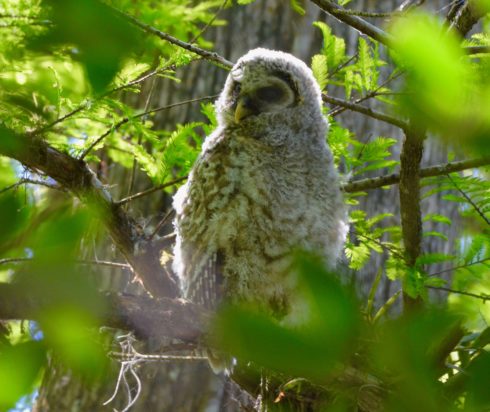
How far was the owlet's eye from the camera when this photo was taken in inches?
102

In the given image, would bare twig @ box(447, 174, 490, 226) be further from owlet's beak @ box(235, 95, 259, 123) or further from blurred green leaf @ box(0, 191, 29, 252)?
blurred green leaf @ box(0, 191, 29, 252)

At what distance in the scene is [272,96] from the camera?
262 cm

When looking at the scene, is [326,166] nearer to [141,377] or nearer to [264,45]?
[141,377]

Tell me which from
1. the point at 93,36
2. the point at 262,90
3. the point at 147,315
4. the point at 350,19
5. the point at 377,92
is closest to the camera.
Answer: the point at 93,36

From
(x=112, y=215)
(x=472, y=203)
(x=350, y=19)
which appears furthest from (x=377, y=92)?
(x=112, y=215)

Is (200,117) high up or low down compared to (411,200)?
up

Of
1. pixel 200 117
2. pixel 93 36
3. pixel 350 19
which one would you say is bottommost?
pixel 93 36

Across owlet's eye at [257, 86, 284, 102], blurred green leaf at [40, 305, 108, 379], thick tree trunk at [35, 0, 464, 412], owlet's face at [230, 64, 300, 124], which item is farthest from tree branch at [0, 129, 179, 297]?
blurred green leaf at [40, 305, 108, 379]

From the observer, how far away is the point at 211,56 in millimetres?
1994

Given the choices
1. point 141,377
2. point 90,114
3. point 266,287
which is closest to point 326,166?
point 266,287

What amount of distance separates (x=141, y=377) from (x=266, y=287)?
4.51 feet

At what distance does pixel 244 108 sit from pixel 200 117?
1.33 metres

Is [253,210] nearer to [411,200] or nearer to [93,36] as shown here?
[411,200]

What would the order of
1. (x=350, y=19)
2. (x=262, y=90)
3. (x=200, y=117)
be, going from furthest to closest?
1. (x=200, y=117)
2. (x=262, y=90)
3. (x=350, y=19)
